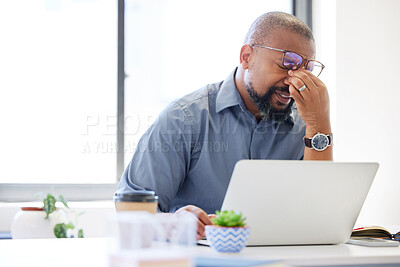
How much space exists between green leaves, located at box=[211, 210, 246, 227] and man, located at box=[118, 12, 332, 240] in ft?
2.11

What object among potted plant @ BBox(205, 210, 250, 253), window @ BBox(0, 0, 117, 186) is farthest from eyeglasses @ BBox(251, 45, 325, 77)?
window @ BBox(0, 0, 117, 186)

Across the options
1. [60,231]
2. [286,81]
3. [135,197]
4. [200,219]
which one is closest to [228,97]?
[286,81]

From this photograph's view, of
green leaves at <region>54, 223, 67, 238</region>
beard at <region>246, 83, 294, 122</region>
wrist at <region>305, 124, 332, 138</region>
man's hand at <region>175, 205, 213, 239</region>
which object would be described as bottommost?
green leaves at <region>54, 223, 67, 238</region>

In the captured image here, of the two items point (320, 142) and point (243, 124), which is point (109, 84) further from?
point (320, 142)

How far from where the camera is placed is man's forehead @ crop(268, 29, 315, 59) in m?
1.75

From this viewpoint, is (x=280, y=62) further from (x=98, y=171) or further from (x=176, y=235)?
(x=98, y=171)

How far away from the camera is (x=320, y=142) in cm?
174

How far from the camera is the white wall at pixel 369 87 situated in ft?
8.93

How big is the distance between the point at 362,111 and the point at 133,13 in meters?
1.45

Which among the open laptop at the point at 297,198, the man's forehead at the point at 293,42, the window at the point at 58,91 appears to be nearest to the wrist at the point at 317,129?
the man's forehead at the point at 293,42

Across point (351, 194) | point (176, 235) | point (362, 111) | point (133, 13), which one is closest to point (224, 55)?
point (133, 13)

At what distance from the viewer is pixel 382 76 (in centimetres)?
278

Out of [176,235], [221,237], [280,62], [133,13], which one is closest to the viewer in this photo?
[176,235]

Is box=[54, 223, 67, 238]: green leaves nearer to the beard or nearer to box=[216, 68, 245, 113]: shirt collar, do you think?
box=[216, 68, 245, 113]: shirt collar
